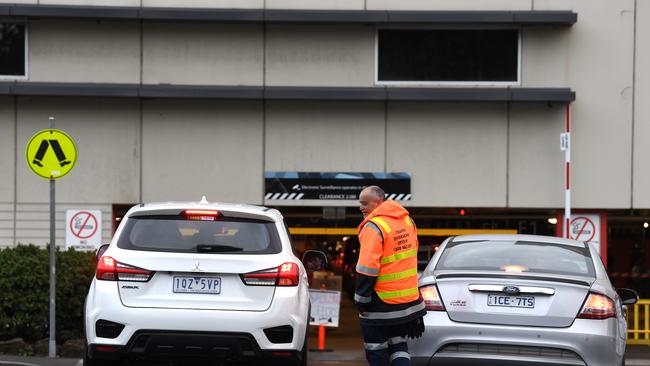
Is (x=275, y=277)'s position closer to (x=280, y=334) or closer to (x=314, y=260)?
(x=280, y=334)

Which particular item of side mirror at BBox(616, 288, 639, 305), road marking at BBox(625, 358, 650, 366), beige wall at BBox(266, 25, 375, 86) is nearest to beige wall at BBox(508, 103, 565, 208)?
beige wall at BBox(266, 25, 375, 86)

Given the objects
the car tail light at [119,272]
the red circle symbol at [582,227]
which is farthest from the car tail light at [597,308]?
the red circle symbol at [582,227]

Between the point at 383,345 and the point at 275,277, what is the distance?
0.99m

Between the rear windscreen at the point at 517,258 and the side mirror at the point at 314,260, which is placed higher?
the rear windscreen at the point at 517,258

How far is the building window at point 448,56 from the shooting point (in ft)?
53.8

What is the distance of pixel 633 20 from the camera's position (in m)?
16.2

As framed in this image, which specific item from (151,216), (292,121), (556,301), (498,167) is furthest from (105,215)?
(556,301)

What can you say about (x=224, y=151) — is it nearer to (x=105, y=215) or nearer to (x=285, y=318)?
(x=105, y=215)

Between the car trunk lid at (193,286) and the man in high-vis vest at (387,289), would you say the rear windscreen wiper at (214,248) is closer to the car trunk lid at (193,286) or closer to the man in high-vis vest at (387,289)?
the car trunk lid at (193,286)

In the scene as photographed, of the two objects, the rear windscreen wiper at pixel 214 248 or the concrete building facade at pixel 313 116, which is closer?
the rear windscreen wiper at pixel 214 248

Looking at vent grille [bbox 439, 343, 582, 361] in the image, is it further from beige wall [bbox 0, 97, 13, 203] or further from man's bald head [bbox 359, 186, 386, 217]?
beige wall [bbox 0, 97, 13, 203]

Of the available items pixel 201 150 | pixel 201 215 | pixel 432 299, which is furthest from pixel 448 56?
pixel 201 215

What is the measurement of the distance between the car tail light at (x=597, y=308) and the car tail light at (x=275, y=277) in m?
2.24

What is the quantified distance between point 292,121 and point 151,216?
26.6ft
